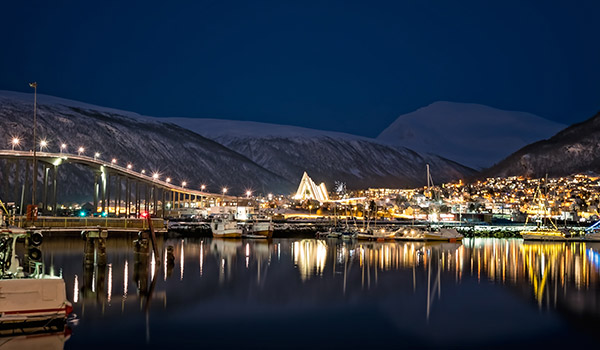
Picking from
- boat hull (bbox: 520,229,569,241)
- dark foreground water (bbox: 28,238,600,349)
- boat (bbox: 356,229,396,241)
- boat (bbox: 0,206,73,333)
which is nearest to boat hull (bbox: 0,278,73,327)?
boat (bbox: 0,206,73,333)

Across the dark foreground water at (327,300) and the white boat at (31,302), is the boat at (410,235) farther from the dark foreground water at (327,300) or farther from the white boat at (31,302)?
the white boat at (31,302)

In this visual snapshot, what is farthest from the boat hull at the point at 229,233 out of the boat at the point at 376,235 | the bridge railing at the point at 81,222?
the bridge railing at the point at 81,222

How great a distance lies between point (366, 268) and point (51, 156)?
49.8m

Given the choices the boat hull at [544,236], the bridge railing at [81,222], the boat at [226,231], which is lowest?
the boat hull at [544,236]

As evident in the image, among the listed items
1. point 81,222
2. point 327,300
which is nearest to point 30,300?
point 327,300

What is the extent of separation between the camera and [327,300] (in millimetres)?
32812

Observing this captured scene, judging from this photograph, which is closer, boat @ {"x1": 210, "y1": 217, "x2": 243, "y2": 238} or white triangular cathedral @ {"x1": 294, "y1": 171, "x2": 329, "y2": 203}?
boat @ {"x1": 210, "y1": 217, "x2": 243, "y2": 238}

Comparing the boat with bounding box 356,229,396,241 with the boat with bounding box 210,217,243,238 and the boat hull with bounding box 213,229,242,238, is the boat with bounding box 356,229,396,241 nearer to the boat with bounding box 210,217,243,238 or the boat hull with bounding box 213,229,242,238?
the boat hull with bounding box 213,229,242,238

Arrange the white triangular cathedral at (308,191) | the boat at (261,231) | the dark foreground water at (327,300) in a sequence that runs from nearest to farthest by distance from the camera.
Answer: the dark foreground water at (327,300) → the boat at (261,231) → the white triangular cathedral at (308,191)

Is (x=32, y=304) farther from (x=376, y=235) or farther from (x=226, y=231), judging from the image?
(x=376, y=235)

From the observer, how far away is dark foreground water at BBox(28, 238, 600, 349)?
79.8 feet

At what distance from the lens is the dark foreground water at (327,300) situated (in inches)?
958

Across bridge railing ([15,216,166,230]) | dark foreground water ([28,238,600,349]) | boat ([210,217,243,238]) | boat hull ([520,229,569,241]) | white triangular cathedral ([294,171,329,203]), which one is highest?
white triangular cathedral ([294,171,329,203])

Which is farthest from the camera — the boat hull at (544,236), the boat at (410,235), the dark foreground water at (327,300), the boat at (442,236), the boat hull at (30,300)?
the boat hull at (544,236)
